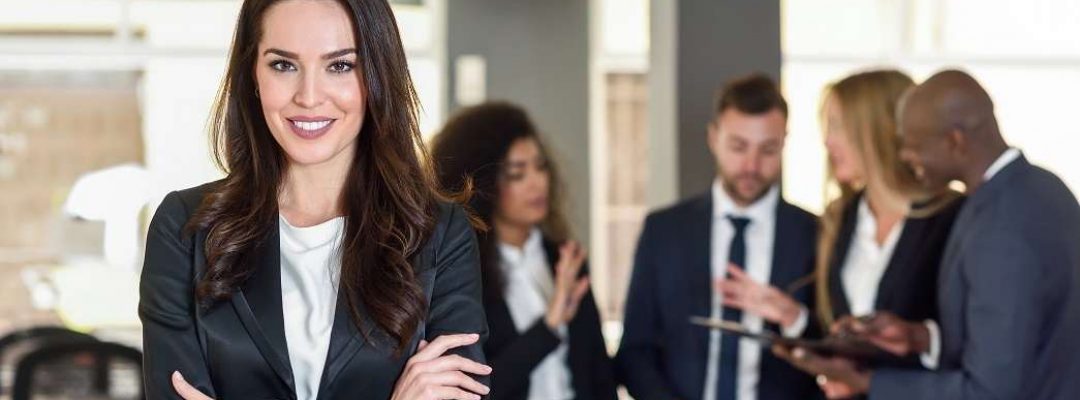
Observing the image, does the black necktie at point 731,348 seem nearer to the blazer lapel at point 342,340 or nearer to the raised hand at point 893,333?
the raised hand at point 893,333

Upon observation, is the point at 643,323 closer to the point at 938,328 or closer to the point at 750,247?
the point at 750,247

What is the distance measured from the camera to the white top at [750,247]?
4.18 m

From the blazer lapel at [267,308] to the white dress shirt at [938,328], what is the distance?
5.31 feet

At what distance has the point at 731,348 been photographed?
4.14 meters

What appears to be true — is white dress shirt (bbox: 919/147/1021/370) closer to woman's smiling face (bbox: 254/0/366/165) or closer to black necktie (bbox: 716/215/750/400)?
black necktie (bbox: 716/215/750/400)

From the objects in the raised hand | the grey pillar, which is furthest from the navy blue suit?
the grey pillar

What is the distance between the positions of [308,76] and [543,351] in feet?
5.97

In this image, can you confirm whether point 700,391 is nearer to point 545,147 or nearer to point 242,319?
point 545,147

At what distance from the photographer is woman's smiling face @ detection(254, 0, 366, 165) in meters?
2.26

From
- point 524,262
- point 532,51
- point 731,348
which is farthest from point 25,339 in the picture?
point 532,51

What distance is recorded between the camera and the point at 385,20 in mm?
2305

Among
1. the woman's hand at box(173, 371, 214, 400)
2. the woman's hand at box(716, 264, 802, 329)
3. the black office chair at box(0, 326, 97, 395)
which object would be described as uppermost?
the woman's hand at box(173, 371, 214, 400)

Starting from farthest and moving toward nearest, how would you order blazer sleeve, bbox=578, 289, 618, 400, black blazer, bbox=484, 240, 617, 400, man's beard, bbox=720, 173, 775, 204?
man's beard, bbox=720, 173, 775, 204 < blazer sleeve, bbox=578, 289, 618, 400 < black blazer, bbox=484, 240, 617, 400

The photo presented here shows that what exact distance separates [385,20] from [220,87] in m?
0.30
